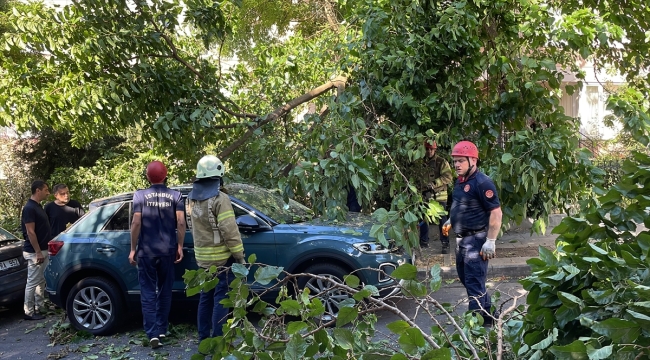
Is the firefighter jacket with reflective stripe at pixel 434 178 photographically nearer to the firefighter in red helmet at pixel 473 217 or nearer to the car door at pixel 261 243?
the firefighter in red helmet at pixel 473 217

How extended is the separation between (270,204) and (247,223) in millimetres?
699

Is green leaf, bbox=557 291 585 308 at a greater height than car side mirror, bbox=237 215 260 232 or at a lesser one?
lesser

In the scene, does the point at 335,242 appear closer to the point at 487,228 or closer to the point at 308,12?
the point at 487,228

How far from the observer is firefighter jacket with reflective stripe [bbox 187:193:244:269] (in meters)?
5.43

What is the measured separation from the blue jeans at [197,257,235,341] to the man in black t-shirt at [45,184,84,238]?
3382mm

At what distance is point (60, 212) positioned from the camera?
802 centimetres

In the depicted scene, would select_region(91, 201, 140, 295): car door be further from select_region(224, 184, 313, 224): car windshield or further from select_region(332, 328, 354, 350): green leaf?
select_region(332, 328, 354, 350): green leaf

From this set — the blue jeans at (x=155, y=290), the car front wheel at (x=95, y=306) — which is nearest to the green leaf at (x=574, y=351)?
the blue jeans at (x=155, y=290)

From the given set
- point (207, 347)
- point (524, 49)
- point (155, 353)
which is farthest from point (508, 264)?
point (207, 347)

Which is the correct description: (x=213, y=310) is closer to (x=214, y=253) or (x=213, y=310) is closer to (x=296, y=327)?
(x=214, y=253)

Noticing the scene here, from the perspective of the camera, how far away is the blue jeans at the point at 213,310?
541 cm

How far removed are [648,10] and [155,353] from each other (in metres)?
6.46

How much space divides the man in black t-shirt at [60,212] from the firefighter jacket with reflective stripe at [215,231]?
3.35 meters

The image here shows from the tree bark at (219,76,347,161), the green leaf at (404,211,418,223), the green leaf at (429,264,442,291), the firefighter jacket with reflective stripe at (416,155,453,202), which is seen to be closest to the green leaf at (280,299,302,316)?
the green leaf at (429,264,442,291)
